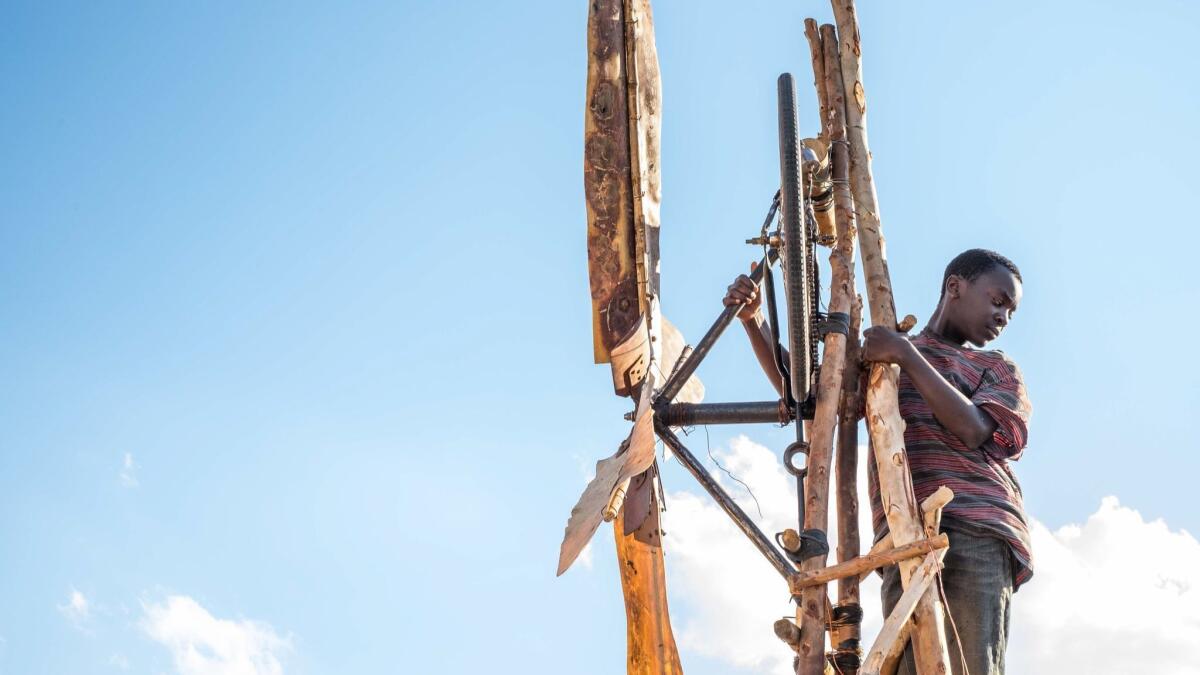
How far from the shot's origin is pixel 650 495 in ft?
18.2

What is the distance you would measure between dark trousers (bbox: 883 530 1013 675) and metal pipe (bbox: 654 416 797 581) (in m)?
0.50

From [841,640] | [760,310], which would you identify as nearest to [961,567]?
[841,640]

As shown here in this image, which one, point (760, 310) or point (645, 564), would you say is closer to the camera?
point (645, 564)

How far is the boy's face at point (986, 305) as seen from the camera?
533cm

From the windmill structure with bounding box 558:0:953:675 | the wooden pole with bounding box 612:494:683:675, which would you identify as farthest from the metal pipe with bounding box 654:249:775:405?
the wooden pole with bounding box 612:494:683:675

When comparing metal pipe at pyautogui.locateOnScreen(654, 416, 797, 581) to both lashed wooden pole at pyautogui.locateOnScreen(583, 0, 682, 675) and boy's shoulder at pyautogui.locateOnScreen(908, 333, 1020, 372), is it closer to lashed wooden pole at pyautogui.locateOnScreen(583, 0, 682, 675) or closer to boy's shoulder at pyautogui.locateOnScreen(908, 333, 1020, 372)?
lashed wooden pole at pyautogui.locateOnScreen(583, 0, 682, 675)

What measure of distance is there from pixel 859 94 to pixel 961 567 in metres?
2.54


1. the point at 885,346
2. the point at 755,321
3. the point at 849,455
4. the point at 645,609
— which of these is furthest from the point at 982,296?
the point at 645,609

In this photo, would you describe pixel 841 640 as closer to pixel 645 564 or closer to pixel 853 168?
pixel 645 564

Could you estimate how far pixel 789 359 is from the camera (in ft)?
18.1

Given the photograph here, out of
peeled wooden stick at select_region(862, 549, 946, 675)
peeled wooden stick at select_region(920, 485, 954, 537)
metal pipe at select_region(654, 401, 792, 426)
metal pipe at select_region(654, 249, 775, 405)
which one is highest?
metal pipe at select_region(654, 249, 775, 405)

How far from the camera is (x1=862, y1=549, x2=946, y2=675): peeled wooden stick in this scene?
168 inches

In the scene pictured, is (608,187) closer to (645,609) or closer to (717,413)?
(717,413)

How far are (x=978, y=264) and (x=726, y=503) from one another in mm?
1504
